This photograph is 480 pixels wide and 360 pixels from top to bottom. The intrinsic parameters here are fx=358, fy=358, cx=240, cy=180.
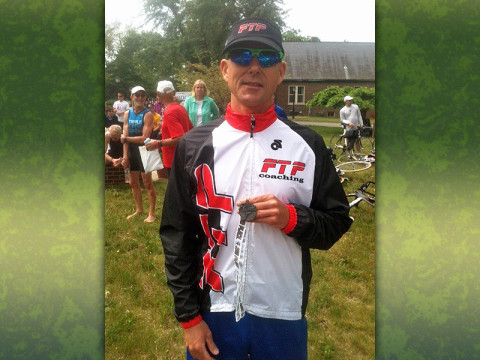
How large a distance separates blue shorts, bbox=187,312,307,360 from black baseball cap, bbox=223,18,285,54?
3.04 ft

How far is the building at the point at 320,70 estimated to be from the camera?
6.09ft

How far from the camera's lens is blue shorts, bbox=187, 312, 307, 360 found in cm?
126

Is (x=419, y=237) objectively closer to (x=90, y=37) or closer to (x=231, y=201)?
(x=231, y=201)

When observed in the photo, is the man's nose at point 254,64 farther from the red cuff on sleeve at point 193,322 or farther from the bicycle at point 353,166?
the bicycle at point 353,166

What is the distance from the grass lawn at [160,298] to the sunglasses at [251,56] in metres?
0.90

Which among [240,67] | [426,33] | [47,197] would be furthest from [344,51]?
[47,197]

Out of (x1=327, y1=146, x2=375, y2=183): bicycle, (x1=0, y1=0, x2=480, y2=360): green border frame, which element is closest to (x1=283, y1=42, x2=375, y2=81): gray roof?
(x1=0, y1=0, x2=480, y2=360): green border frame

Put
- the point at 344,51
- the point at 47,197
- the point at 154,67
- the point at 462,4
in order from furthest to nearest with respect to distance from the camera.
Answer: the point at 154,67 < the point at 344,51 < the point at 47,197 < the point at 462,4

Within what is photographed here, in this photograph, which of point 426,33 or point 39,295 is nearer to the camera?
point 426,33

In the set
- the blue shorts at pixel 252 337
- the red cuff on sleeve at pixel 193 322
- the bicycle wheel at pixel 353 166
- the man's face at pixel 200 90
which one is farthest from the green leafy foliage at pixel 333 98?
the bicycle wheel at pixel 353 166

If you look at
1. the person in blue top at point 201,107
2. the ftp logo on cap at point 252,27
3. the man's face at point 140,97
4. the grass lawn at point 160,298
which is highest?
the person in blue top at point 201,107

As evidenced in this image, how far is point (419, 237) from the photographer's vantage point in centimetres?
178

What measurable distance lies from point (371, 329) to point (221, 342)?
1398 mm

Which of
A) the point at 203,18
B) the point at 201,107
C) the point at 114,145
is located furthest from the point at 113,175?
the point at 203,18
